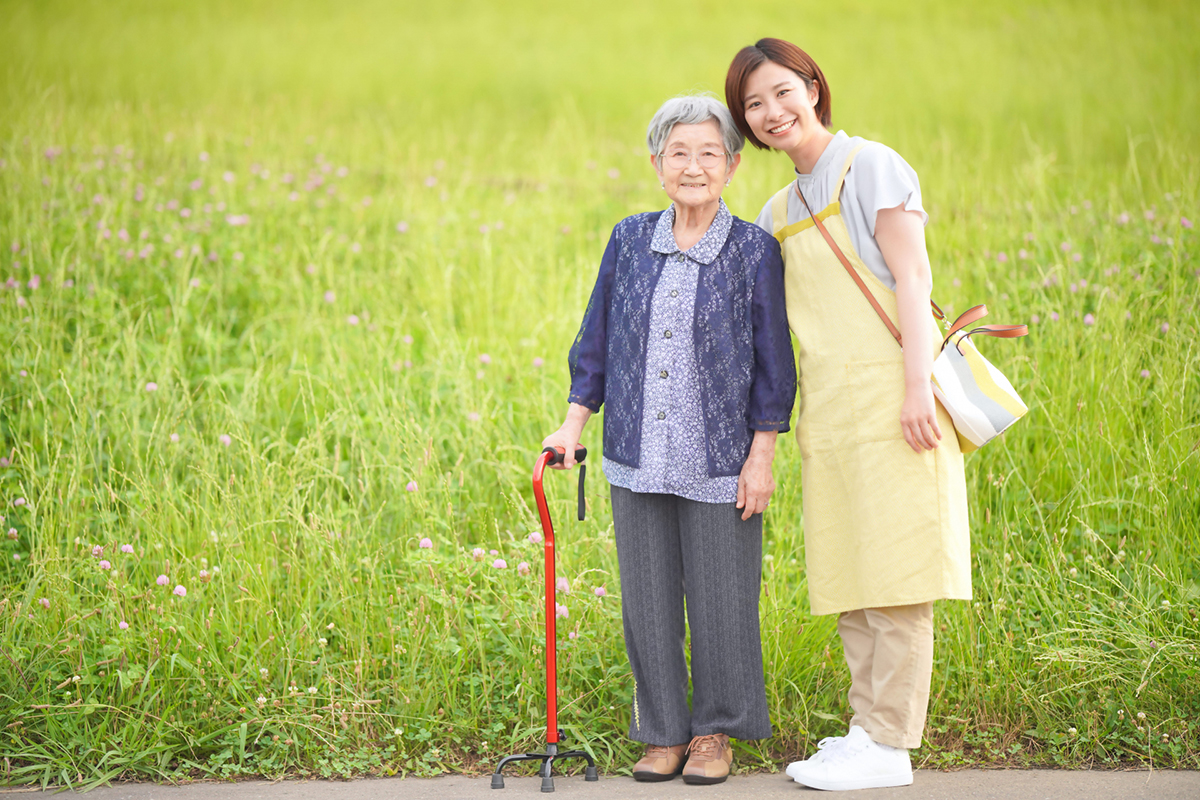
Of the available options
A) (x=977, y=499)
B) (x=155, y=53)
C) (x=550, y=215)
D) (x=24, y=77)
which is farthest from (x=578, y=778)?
(x=155, y=53)

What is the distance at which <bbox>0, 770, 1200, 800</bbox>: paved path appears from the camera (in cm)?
256

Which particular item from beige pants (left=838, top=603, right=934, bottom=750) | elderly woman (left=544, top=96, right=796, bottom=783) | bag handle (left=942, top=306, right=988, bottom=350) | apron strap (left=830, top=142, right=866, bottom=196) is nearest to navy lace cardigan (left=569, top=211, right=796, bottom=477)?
elderly woman (left=544, top=96, right=796, bottom=783)

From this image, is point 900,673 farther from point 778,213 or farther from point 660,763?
point 778,213

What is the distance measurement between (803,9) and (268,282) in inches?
306

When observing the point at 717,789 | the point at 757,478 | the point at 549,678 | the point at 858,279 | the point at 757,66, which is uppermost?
the point at 757,66

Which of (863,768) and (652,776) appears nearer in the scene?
(863,768)

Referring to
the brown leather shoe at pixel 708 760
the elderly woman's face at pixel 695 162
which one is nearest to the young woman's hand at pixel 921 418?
the elderly woman's face at pixel 695 162

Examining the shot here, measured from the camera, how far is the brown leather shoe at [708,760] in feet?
8.57

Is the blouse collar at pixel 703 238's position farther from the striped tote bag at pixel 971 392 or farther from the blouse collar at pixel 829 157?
the striped tote bag at pixel 971 392

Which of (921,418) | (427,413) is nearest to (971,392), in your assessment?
(921,418)

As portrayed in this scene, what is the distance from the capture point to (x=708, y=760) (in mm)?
2629

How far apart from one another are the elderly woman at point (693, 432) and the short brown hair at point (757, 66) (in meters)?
0.07

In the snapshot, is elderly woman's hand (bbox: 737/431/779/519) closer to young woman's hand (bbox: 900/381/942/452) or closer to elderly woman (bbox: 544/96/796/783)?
elderly woman (bbox: 544/96/796/783)

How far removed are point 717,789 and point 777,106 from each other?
1855 millimetres
